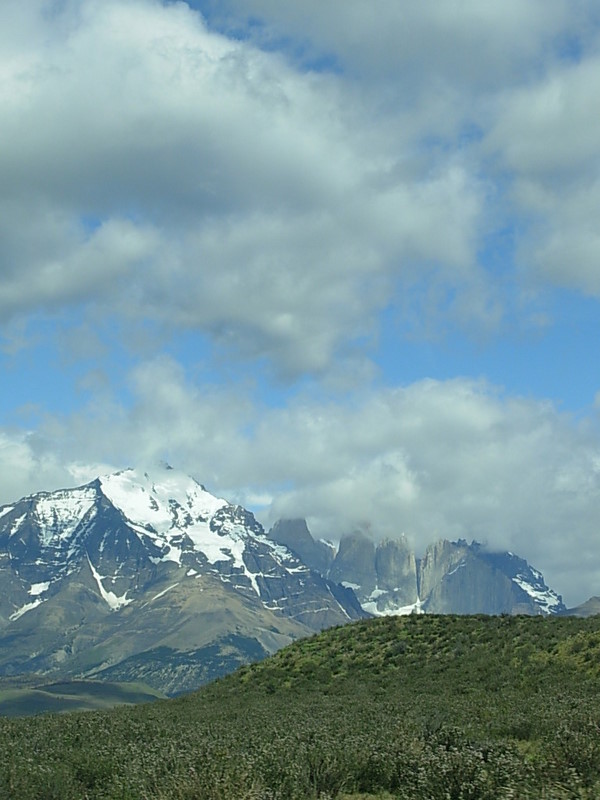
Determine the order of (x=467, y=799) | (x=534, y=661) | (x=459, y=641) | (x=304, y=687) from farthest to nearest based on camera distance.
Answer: (x=459, y=641)
(x=304, y=687)
(x=534, y=661)
(x=467, y=799)

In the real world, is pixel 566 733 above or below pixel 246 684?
below

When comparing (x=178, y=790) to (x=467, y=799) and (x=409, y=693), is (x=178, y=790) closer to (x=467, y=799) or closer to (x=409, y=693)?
(x=467, y=799)

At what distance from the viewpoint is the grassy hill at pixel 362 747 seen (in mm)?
16438

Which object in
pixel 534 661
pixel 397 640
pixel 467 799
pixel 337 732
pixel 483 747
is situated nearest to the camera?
pixel 467 799

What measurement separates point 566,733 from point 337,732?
22.7 ft

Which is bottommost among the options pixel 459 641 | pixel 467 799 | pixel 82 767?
pixel 467 799

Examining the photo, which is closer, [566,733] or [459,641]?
[566,733]

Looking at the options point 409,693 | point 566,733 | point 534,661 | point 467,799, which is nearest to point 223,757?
point 467,799

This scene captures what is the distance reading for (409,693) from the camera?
45875 mm

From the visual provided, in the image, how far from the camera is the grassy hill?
53.9 feet

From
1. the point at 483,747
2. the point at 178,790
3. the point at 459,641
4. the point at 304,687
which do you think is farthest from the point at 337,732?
the point at 459,641

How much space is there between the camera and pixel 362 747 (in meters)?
20.8

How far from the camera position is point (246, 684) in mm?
64938

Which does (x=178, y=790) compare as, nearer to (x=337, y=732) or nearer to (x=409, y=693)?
(x=337, y=732)
